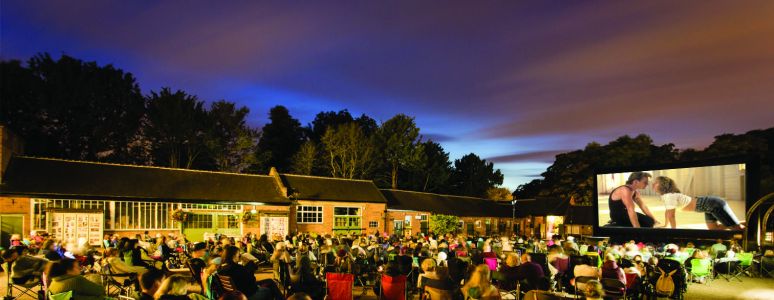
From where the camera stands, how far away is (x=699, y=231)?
80.4 feet

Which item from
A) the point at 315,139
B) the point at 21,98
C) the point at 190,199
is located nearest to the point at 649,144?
the point at 315,139

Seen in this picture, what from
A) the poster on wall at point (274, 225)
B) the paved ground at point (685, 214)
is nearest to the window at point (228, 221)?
the poster on wall at point (274, 225)

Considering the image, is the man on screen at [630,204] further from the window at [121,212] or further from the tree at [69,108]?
the tree at [69,108]

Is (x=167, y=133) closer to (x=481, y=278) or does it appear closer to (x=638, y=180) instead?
(x=638, y=180)

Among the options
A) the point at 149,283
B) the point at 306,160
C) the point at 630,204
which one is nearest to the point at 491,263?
the point at 149,283

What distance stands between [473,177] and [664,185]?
41.7m

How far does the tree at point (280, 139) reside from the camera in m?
58.8

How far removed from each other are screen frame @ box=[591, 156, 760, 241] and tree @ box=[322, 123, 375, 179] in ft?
81.1

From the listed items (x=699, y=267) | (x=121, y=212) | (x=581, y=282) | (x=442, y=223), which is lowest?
(x=442, y=223)

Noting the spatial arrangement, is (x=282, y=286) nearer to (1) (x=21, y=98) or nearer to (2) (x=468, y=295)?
(2) (x=468, y=295)

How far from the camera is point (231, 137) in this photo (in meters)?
49.7

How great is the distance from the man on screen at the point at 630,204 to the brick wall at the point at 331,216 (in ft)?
50.5

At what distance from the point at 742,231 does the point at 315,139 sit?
167 ft

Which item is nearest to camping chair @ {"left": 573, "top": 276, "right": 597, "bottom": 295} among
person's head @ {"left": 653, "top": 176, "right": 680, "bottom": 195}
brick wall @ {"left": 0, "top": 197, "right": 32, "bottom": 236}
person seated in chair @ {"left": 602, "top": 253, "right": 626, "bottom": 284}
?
person seated in chair @ {"left": 602, "top": 253, "right": 626, "bottom": 284}
